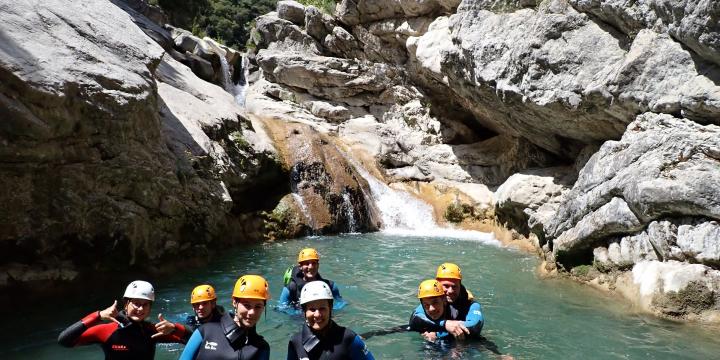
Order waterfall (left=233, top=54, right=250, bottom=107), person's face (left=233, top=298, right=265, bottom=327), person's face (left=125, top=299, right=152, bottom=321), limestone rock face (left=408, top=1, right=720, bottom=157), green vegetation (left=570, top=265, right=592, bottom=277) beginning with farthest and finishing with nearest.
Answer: waterfall (left=233, top=54, right=250, bottom=107)
green vegetation (left=570, top=265, right=592, bottom=277)
limestone rock face (left=408, top=1, right=720, bottom=157)
person's face (left=125, top=299, right=152, bottom=321)
person's face (left=233, top=298, right=265, bottom=327)

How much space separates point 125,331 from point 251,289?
153 centimetres

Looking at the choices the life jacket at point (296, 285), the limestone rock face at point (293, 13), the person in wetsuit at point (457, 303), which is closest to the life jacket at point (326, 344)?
the person in wetsuit at point (457, 303)

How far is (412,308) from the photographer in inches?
352

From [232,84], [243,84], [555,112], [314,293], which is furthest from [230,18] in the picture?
[314,293]

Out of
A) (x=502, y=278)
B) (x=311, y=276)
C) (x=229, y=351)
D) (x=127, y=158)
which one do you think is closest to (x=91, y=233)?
(x=127, y=158)

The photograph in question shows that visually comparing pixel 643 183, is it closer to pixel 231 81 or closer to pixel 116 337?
pixel 116 337

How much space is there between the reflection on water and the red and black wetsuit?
2081mm

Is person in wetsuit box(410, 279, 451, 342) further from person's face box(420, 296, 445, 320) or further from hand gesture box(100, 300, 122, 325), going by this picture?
hand gesture box(100, 300, 122, 325)

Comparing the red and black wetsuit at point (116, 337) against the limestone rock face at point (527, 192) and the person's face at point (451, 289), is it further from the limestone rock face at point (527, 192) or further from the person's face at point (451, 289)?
the limestone rock face at point (527, 192)

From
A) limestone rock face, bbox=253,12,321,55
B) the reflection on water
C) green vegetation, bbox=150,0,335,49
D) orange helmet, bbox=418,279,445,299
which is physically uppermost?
green vegetation, bbox=150,0,335,49

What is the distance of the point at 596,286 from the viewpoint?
10.2 m

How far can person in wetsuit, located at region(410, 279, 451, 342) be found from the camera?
6.13m

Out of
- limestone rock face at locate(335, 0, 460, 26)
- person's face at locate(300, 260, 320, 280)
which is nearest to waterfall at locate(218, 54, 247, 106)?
limestone rock face at locate(335, 0, 460, 26)

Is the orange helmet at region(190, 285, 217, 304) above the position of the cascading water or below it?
below
